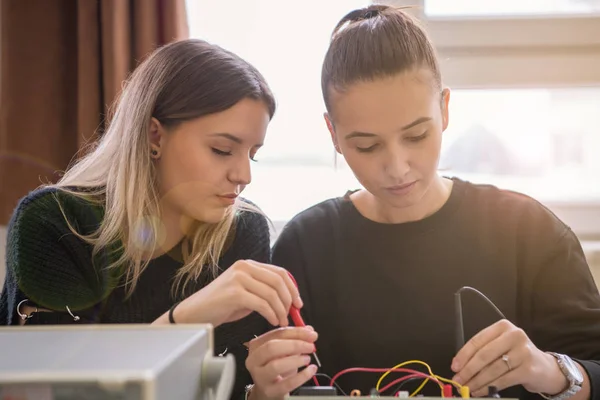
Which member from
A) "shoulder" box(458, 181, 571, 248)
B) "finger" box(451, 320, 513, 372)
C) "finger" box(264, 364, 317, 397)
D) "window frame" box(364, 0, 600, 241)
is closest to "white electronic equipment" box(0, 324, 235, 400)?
"finger" box(264, 364, 317, 397)

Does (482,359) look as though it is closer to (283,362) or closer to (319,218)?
(283,362)

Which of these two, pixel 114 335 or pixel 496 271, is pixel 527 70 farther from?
pixel 114 335

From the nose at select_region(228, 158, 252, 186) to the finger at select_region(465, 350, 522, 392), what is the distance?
0.53 m

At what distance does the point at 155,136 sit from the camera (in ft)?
3.89

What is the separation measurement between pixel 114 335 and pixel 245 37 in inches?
53.9

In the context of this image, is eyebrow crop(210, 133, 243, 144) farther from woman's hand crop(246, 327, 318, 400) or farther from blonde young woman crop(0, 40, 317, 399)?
woman's hand crop(246, 327, 318, 400)

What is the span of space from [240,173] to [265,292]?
34 cm

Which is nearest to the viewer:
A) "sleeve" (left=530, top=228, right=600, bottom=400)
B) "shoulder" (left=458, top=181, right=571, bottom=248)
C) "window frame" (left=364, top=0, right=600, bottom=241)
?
"sleeve" (left=530, top=228, right=600, bottom=400)

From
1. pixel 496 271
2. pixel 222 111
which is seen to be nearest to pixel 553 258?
pixel 496 271

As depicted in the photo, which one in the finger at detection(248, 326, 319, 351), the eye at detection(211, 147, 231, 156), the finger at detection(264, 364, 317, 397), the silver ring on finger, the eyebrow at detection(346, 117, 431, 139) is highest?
the eyebrow at detection(346, 117, 431, 139)

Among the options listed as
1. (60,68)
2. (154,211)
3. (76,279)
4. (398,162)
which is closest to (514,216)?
(398,162)

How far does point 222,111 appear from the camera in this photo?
1112 millimetres

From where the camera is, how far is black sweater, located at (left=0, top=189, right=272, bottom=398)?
3.44ft

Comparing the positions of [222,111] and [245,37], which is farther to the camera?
[245,37]
